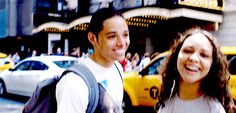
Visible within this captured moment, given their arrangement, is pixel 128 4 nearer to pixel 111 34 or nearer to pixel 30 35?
pixel 30 35

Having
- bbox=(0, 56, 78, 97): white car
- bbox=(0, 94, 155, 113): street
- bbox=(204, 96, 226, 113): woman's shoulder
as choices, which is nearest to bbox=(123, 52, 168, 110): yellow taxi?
bbox=(0, 94, 155, 113): street

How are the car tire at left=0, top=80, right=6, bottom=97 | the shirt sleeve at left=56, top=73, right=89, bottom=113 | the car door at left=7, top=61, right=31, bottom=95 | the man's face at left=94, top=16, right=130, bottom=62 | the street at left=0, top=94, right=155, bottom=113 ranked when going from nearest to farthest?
the shirt sleeve at left=56, top=73, right=89, bottom=113, the man's face at left=94, top=16, right=130, bottom=62, the street at left=0, top=94, right=155, bottom=113, the car door at left=7, top=61, right=31, bottom=95, the car tire at left=0, top=80, right=6, bottom=97

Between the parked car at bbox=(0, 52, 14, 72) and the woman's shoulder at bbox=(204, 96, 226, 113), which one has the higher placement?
the woman's shoulder at bbox=(204, 96, 226, 113)

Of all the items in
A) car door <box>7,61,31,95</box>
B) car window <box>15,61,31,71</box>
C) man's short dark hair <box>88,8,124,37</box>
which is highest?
man's short dark hair <box>88,8,124,37</box>

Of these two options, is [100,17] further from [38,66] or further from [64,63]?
[38,66]

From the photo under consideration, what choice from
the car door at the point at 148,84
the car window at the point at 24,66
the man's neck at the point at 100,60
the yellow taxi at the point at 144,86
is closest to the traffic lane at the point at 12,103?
the car window at the point at 24,66

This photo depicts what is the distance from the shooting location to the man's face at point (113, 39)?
2271mm

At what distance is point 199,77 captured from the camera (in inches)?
81.8

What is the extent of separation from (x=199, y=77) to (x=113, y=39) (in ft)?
1.74

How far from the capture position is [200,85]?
2.15 m

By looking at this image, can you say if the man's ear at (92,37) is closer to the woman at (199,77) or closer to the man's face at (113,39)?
the man's face at (113,39)

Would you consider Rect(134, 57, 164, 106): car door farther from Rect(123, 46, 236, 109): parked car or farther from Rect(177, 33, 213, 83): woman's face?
Rect(177, 33, 213, 83): woman's face

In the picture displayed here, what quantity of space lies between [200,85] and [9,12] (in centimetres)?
3614

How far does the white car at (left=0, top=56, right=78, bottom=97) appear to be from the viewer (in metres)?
10.5
